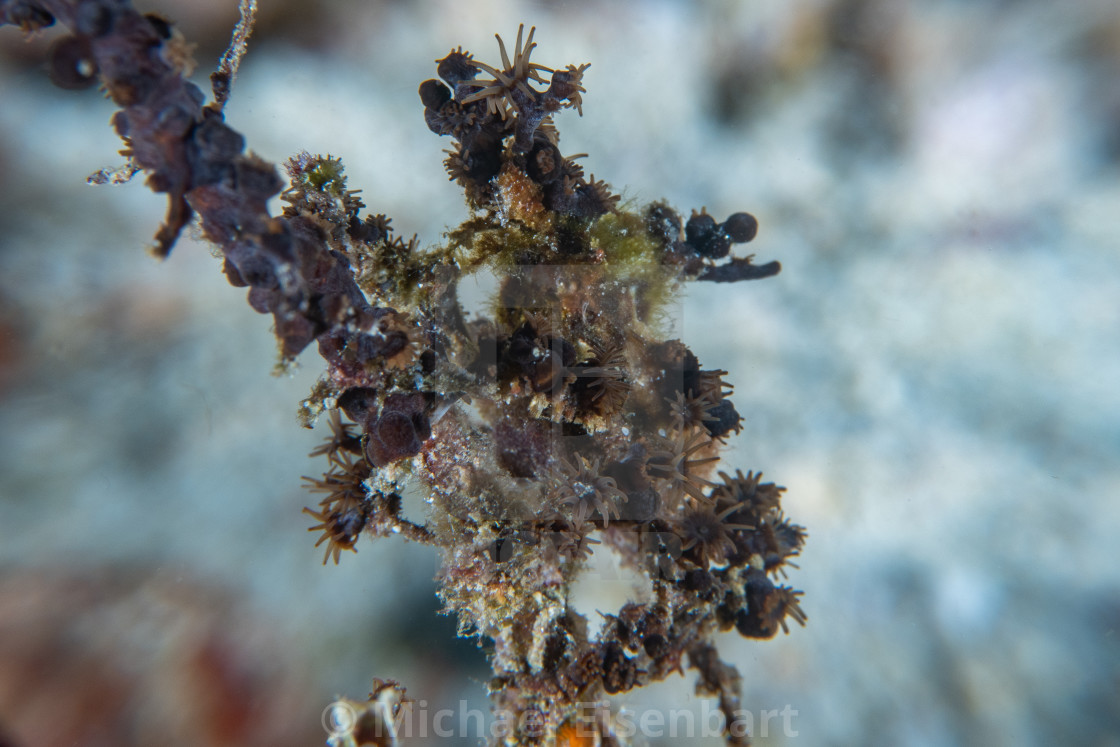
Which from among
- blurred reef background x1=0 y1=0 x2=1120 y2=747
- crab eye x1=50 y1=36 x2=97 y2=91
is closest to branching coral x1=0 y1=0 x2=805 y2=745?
crab eye x1=50 y1=36 x2=97 y2=91

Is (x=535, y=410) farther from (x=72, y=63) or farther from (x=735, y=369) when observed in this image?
(x=72, y=63)

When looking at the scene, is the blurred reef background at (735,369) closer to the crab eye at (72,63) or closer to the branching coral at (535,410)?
the branching coral at (535,410)

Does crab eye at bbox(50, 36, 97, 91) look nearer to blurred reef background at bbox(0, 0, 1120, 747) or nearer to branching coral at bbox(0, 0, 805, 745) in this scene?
branching coral at bbox(0, 0, 805, 745)

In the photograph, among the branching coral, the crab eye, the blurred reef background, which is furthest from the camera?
the blurred reef background

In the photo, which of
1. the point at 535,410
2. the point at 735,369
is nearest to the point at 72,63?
the point at 535,410

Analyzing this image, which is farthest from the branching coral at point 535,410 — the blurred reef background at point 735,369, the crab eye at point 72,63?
the blurred reef background at point 735,369

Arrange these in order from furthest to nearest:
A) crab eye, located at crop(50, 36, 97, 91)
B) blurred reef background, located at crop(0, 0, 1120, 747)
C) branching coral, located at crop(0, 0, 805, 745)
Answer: blurred reef background, located at crop(0, 0, 1120, 747) → branching coral, located at crop(0, 0, 805, 745) → crab eye, located at crop(50, 36, 97, 91)

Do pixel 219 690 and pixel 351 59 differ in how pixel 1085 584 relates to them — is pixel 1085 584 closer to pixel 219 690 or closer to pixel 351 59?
pixel 219 690
